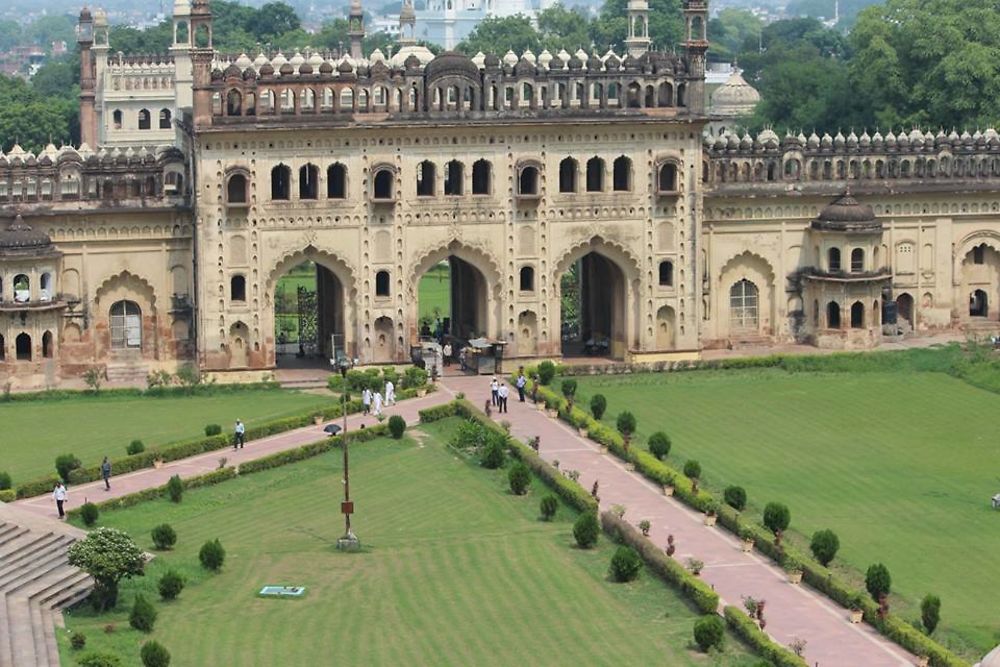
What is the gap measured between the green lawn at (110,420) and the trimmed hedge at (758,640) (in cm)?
1696

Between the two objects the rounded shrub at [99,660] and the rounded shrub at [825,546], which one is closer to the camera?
the rounded shrub at [99,660]

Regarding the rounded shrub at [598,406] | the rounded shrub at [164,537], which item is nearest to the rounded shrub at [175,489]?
the rounded shrub at [164,537]

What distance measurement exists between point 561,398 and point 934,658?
2099cm

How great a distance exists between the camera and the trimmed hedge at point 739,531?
37.5 metres

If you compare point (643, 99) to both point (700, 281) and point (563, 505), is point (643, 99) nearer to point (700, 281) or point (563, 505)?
point (700, 281)

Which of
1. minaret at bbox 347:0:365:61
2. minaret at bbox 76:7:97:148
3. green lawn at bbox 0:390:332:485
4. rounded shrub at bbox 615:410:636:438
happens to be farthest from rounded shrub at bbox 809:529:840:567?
minaret at bbox 76:7:97:148

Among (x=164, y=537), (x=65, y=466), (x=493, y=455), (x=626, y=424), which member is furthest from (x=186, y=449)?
→ (x=626, y=424)

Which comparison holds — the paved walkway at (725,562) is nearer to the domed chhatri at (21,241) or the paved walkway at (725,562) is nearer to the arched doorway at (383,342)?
the arched doorway at (383,342)

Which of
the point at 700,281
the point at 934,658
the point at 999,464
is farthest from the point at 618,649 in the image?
the point at 700,281

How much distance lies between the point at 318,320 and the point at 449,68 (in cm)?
816

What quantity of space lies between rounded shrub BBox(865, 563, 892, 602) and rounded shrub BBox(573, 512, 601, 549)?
19.6 feet

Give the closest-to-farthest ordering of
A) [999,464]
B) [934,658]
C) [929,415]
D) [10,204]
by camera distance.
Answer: [934,658], [999,464], [929,415], [10,204]

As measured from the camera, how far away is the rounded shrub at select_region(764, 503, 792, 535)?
4369 centimetres

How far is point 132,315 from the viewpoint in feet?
205
